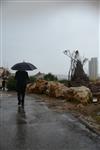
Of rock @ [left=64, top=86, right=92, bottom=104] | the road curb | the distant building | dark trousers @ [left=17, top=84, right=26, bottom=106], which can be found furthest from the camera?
the distant building

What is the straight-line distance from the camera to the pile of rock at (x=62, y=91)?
1279cm

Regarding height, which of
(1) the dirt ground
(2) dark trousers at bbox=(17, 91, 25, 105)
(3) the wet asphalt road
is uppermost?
(2) dark trousers at bbox=(17, 91, 25, 105)

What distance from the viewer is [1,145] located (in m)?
6.73

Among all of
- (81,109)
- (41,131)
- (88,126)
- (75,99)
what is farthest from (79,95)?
(41,131)

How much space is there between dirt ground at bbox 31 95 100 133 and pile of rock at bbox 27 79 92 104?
1.03 feet

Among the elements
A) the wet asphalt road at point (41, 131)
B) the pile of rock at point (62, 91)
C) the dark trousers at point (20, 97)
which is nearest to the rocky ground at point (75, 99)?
the pile of rock at point (62, 91)

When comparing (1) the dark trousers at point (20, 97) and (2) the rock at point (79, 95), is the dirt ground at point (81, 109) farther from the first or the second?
(1) the dark trousers at point (20, 97)

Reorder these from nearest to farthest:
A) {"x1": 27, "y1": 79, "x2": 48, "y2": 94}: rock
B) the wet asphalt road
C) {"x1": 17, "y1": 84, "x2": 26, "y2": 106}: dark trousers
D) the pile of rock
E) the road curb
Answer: the wet asphalt road, the road curb, {"x1": 17, "y1": 84, "x2": 26, "y2": 106}: dark trousers, the pile of rock, {"x1": 27, "y1": 79, "x2": 48, "y2": 94}: rock

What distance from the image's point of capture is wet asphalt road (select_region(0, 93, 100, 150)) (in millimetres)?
6738

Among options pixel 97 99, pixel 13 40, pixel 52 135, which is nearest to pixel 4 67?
pixel 13 40

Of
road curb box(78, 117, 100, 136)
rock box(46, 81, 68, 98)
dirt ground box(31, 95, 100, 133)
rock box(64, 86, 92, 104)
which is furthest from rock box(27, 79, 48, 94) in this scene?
road curb box(78, 117, 100, 136)

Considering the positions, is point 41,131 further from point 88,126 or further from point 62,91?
point 62,91

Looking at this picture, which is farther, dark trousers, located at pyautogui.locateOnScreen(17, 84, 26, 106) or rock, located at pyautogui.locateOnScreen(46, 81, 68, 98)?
rock, located at pyautogui.locateOnScreen(46, 81, 68, 98)

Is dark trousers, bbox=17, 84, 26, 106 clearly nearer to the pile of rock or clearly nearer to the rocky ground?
the rocky ground
